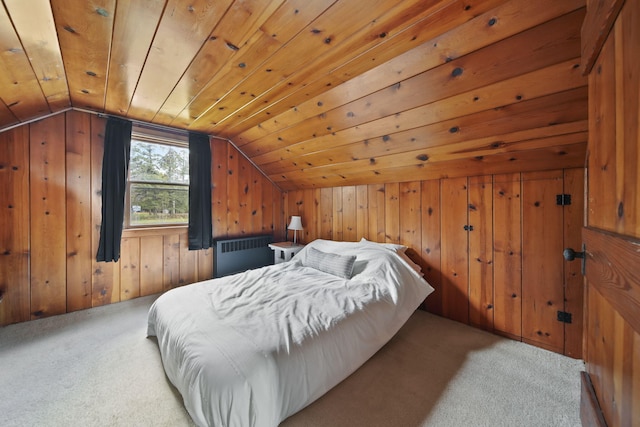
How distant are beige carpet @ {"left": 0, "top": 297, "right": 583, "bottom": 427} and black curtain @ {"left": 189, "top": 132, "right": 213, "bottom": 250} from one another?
1.36 m

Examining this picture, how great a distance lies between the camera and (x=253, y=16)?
125 centimetres

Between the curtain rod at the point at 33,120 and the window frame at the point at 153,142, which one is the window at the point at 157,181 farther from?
the curtain rod at the point at 33,120

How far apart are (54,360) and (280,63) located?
8.97ft

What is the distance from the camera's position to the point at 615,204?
69cm

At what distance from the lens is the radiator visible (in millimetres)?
3430

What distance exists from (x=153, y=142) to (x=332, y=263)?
2751 mm

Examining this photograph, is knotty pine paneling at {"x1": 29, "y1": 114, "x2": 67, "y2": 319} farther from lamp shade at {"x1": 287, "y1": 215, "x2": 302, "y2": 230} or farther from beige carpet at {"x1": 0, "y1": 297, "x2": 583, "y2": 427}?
lamp shade at {"x1": 287, "y1": 215, "x2": 302, "y2": 230}

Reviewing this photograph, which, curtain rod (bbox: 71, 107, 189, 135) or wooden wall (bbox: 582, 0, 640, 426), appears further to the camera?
curtain rod (bbox: 71, 107, 189, 135)

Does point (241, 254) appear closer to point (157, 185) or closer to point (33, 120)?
point (157, 185)

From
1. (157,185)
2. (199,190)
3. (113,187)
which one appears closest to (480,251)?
(199,190)

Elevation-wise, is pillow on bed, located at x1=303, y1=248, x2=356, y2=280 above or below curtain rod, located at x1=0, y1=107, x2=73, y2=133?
below

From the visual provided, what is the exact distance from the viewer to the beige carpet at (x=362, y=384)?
131 centimetres

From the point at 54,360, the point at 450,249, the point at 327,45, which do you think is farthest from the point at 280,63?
the point at 54,360

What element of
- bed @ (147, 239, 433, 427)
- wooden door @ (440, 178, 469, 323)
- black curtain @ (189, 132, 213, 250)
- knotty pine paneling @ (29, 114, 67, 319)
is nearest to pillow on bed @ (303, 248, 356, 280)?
bed @ (147, 239, 433, 427)
